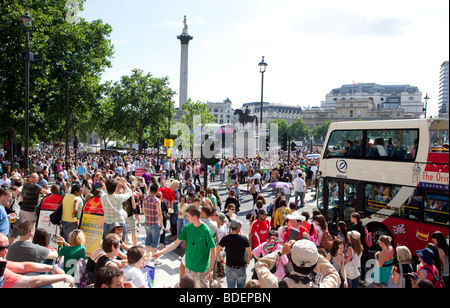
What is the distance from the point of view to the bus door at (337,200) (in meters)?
10.5

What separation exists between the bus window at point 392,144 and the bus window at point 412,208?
0.98 metres

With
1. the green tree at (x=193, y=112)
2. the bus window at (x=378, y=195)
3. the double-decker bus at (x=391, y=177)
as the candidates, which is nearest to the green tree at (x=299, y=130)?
the green tree at (x=193, y=112)

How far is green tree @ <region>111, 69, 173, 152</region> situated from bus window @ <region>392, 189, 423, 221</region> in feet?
160

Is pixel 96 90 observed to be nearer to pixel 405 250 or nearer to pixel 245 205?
pixel 245 205

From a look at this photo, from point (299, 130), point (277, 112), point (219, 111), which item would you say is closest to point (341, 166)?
point (299, 130)

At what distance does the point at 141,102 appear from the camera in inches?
2133

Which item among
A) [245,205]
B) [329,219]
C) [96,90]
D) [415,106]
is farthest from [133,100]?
[415,106]

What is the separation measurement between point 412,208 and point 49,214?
8.49 meters

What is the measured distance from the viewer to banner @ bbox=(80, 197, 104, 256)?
6295 millimetres

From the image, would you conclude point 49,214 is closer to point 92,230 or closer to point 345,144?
point 92,230

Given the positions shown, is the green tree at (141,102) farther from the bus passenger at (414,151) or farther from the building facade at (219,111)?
the building facade at (219,111)

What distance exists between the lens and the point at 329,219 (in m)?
11.4

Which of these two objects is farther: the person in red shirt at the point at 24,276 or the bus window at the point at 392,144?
the bus window at the point at 392,144

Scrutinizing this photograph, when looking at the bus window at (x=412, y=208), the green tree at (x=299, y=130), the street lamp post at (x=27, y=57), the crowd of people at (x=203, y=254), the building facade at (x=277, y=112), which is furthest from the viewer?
the building facade at (x=277, y=112)
